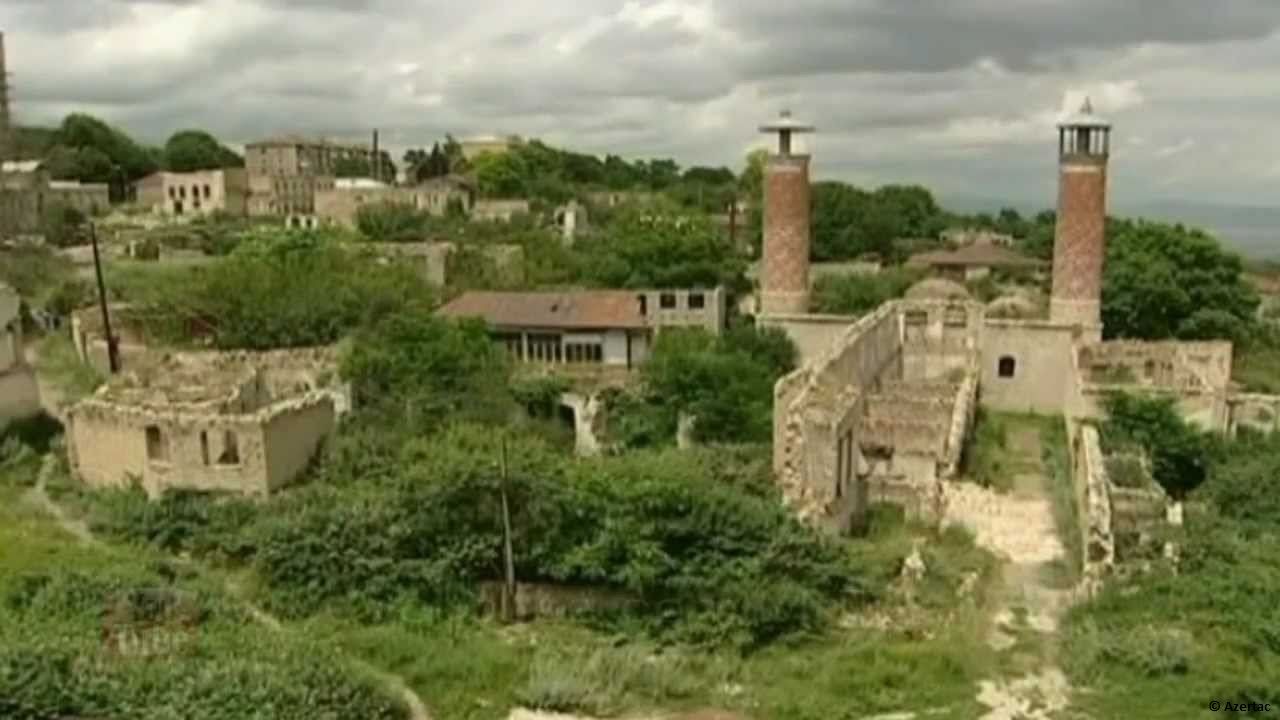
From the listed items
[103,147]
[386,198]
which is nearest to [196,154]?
[103,147]

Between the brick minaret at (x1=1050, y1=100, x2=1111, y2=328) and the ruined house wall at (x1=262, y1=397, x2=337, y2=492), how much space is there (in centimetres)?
1767

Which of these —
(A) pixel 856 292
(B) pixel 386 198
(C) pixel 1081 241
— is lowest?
(A) pixel 856 292

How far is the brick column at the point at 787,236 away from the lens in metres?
32.5

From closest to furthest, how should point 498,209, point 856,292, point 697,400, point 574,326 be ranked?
point 697,400, point 574,326, point 856,292, point 498,209

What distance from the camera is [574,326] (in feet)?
103

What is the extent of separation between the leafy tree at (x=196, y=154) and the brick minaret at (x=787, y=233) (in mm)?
71427

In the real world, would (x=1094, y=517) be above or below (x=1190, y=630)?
above

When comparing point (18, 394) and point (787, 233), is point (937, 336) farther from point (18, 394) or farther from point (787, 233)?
point (18, 394)

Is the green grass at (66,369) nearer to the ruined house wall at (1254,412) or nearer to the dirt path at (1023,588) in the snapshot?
the dirt path at (1023,588)

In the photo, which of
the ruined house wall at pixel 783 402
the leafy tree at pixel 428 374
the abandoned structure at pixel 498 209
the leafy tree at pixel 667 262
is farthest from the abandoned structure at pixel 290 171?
the ruined house wall at pixel 783 402

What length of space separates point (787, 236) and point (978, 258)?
72.7ft

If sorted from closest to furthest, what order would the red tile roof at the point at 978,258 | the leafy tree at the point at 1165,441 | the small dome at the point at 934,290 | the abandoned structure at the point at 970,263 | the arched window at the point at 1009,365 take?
the leafy tree at the point at 1165,441 → the arched window at the point at 1009,365 → the small dome at the point at 934,290 → the abandoned structure at the point at 970,263 → the red tile roof at the point at 978,258

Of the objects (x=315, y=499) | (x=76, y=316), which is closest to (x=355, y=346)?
(x=315, y=499)

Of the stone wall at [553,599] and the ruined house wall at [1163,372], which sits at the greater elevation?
the ruined house wall at [1163,372]
